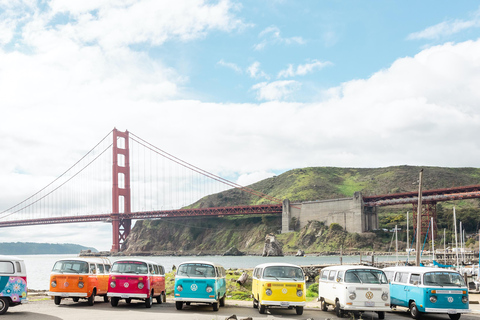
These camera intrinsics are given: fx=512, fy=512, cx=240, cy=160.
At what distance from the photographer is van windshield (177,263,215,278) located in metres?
20.9

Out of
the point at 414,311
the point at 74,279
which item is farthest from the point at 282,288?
the point at 74,279

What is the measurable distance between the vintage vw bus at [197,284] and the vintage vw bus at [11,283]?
5842mm

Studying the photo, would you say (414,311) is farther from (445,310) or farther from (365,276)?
(365,276)

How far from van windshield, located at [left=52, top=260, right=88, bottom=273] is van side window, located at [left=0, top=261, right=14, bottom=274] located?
290 centimetres

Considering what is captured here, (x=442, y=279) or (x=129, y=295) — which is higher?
(x=442, y=279)

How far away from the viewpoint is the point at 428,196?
427 feet

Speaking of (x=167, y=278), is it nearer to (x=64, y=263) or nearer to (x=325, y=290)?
(x=64, y=263)

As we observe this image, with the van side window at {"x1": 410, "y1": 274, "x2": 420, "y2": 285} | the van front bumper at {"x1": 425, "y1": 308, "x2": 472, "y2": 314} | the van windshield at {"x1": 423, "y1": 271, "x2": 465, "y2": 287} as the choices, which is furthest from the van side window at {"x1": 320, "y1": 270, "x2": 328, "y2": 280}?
the van front bumper at {"x1": 425, "y1": 308, "x2": 472, "y2": 314}

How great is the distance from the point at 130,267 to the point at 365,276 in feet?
31.9

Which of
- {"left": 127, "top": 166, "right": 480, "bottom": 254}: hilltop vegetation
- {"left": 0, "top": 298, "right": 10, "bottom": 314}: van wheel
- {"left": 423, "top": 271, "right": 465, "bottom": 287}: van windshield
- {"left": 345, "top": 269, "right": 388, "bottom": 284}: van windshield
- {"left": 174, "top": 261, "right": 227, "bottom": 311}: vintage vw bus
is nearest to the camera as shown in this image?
{"left": 0, "top": 298, "right": 10, "bottom": 314}: van wheel

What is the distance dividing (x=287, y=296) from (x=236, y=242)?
152708mm

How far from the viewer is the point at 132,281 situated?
21.3 m

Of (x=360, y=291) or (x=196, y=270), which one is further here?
(x=196, y=270)

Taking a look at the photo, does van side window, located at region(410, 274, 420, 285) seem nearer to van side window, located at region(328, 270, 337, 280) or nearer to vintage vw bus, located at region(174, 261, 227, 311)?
van side window, located at region(328, 270, 337, 280)
